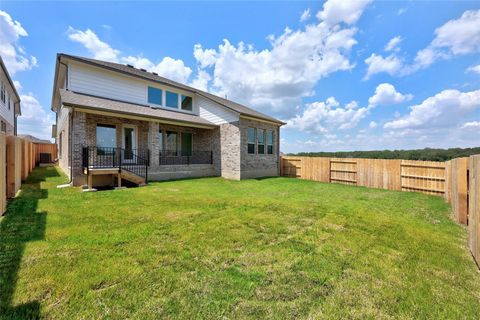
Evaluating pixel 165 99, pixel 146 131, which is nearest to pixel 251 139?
pixel 146 131

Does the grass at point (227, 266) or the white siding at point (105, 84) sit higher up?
the white siding at point (105, 84)

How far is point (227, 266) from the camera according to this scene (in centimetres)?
299

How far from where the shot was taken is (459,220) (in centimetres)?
564

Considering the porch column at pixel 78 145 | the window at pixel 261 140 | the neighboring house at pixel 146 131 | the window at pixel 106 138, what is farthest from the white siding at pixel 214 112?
the porch column at pixel 78 145

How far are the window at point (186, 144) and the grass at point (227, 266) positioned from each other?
9.72 metres

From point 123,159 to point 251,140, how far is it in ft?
26.1

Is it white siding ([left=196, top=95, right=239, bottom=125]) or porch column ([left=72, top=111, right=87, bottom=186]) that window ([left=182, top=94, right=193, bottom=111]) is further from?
porch column ([left=72, top=111, right=87, bottom=186])

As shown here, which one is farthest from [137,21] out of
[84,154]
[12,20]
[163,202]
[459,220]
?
[459,220]

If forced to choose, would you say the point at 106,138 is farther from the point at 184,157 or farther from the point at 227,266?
the point at 227,266

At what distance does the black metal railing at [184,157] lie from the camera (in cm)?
1371

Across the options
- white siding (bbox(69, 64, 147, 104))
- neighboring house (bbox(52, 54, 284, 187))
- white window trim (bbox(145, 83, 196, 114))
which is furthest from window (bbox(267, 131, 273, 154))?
white siding (bbox(69, 64, 147, 104))

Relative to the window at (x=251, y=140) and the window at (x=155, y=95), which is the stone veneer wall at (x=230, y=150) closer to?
the window at (x=251, y=140)

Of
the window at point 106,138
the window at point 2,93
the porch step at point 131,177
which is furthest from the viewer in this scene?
the window at point 2,93

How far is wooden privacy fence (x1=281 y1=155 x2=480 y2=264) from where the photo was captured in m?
5.70
